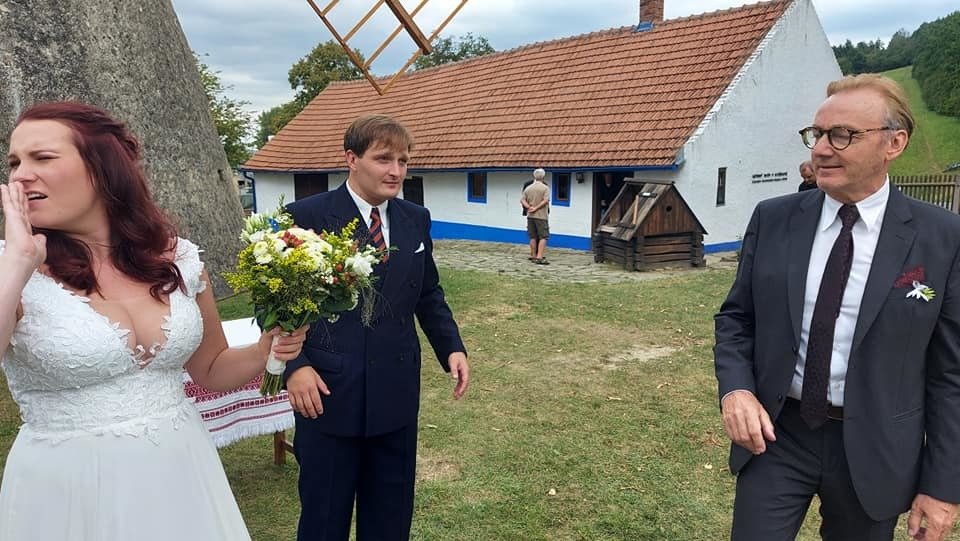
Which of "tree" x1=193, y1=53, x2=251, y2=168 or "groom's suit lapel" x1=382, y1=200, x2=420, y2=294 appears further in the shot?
"tree" x1=193, y1=53, x2=251, y2=168

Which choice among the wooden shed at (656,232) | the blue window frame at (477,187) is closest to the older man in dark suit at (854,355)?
the wooden shed at (656,232)

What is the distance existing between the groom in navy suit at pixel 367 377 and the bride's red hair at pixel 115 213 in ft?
2.34

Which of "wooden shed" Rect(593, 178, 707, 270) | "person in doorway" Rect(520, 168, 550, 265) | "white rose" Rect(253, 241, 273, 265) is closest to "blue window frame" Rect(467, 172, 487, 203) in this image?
"person in doorway" Rect(520, 168, 550, 265)

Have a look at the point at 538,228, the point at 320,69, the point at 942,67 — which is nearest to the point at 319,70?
the point at 320,69

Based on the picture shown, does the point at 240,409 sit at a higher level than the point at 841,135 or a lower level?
lower

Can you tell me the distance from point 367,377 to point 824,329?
170 centimetres

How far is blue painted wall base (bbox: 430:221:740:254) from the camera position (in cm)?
1518

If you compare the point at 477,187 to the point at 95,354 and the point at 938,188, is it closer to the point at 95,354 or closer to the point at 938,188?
the point at 938,188

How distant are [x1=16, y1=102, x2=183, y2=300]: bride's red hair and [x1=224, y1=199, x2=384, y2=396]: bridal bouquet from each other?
0.72 ft

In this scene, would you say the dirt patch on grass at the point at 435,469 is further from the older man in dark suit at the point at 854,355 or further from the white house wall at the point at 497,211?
the white house wall at the point at 497,211

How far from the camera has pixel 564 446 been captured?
15.1 feet

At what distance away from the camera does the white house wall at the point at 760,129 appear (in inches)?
559

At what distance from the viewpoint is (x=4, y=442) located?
4703 mm

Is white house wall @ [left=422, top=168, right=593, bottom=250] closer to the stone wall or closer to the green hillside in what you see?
the stone wall
